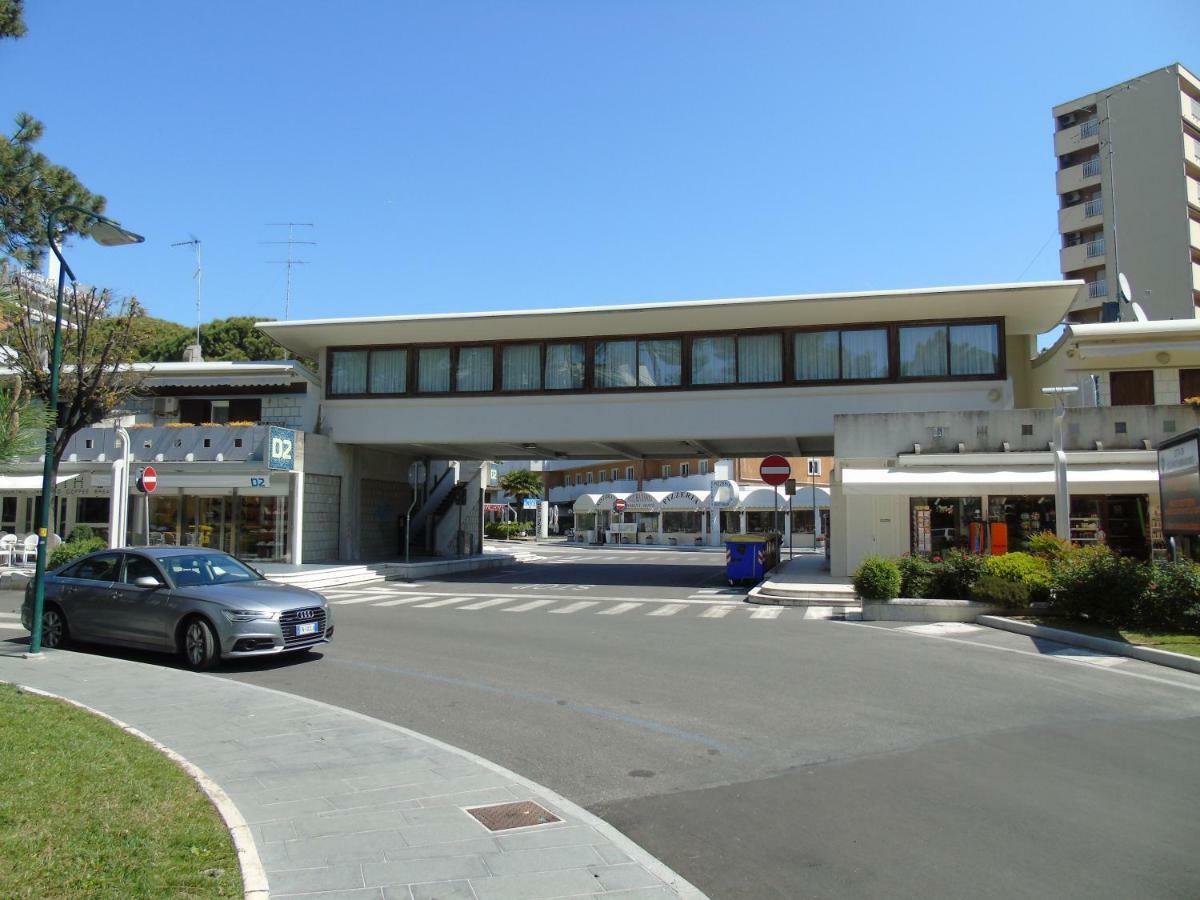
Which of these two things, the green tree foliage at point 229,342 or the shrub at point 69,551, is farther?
the green tree foliage at point 229,342

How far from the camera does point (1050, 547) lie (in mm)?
16438

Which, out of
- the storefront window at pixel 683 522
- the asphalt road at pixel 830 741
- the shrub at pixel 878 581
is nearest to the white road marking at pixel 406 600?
the asphalt road at pixel 830 741

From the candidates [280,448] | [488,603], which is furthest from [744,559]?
[280,448]

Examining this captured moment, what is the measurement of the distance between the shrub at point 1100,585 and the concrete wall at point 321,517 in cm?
2114

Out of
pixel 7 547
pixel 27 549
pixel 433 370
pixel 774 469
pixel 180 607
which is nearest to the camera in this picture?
pixel 180 607

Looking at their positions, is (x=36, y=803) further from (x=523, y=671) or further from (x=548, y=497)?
(x=548, y=497)

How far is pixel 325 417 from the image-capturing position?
96.3ft

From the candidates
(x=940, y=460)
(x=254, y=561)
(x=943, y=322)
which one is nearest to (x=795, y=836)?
(x=940, y=460)

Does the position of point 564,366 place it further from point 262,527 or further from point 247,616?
point 247,616

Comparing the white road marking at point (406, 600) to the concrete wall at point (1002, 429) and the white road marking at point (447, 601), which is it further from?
the concrete wall at point (1002, 429)

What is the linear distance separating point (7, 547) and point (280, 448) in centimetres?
769

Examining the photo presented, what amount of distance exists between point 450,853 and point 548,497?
8181 cm

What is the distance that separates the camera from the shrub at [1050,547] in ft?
52.3

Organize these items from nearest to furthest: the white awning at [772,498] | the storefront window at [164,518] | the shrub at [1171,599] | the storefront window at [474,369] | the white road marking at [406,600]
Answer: the shrub at [1171,599], the white road marking at [406,600], the storefront window at [164,518], the storefront window at [474,369], the white awning at [772,498]
